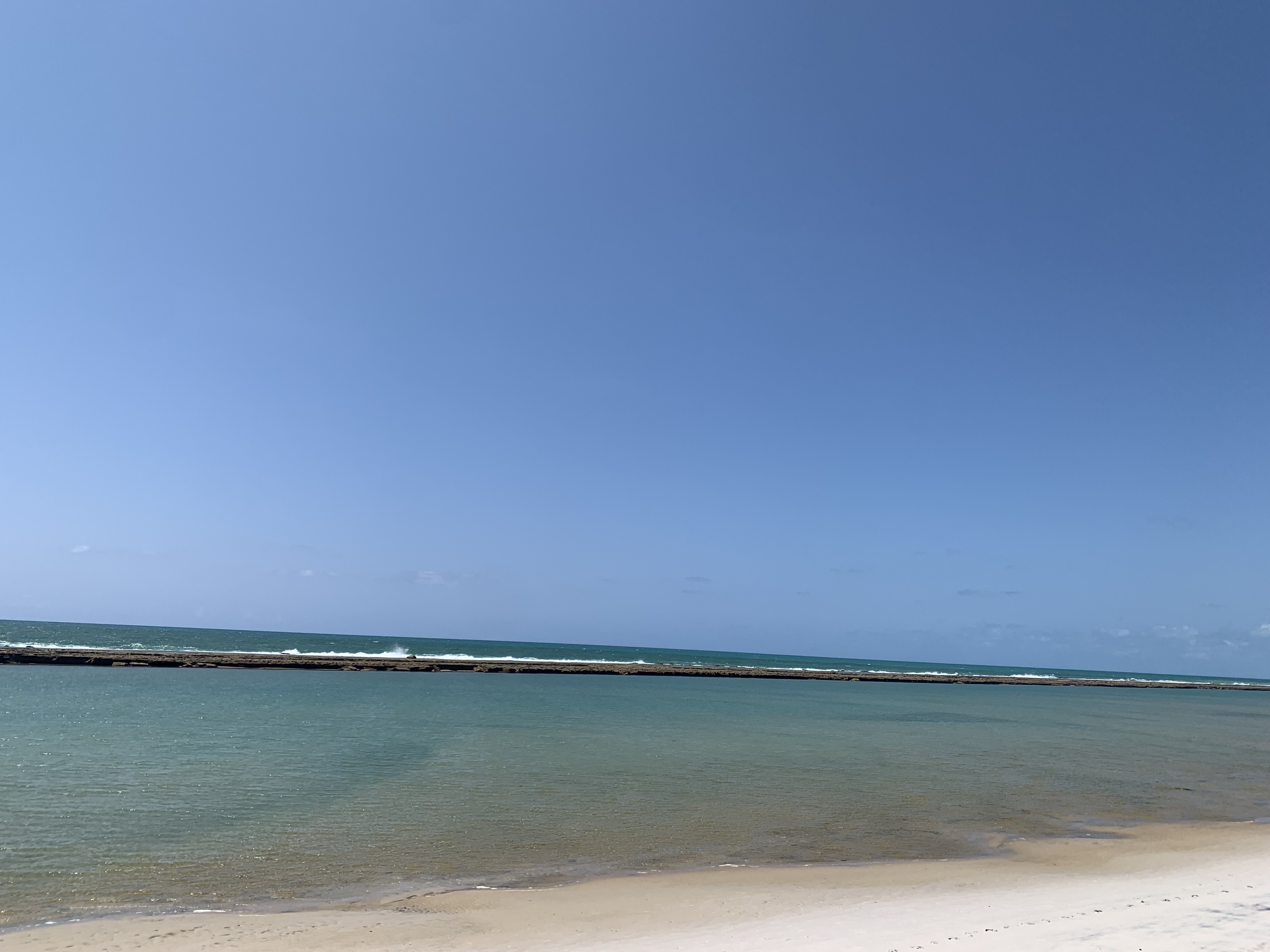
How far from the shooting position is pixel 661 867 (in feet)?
35.9

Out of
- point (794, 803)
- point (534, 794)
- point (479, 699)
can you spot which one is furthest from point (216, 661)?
point (794, 803)

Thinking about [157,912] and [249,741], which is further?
[249,741]

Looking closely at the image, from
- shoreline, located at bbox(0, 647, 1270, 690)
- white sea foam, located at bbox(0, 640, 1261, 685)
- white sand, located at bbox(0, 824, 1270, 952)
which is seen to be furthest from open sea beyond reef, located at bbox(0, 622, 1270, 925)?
white sea foam, located at bbox(0, 640, 1261, 685)

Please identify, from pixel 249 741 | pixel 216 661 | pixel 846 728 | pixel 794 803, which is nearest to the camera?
pixel 794 803

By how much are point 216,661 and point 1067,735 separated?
206 feet

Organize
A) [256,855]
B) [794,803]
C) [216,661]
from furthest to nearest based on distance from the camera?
[216,661]
[794,803]
[256,855]

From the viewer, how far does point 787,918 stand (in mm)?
8828

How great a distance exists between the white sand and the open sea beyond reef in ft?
2.14

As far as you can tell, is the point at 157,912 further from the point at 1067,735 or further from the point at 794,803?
the point at 1067,735

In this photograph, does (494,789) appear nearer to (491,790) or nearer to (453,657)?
(491,790)

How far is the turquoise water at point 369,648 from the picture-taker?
8844 centimetres

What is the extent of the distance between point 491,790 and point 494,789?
0.15 metres

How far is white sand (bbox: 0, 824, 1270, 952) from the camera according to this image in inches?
305

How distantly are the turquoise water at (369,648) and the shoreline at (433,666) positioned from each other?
9.68m
